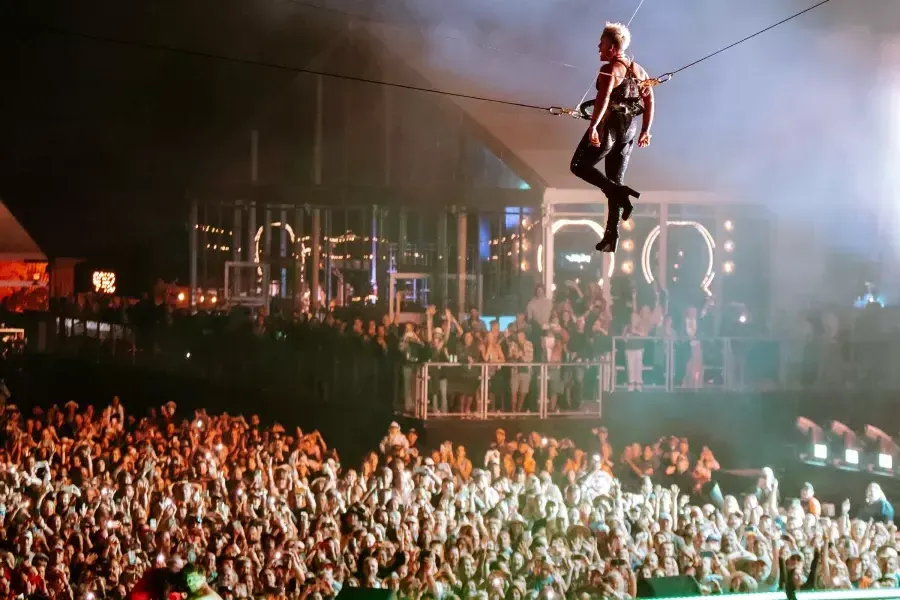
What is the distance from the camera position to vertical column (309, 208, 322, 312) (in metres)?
10.2

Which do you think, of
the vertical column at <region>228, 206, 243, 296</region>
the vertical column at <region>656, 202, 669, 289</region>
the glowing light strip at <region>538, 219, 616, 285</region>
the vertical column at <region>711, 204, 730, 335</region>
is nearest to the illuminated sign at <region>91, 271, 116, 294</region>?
the vertical column at <region>228, 206, 243, 296</region>

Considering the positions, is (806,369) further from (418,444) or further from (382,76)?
(382,76)

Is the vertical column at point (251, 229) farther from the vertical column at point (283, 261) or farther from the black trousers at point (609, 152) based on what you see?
the black trousers at point (609, 152)

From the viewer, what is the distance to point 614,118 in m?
4.42

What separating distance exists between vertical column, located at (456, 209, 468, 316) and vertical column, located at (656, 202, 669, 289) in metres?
2.01

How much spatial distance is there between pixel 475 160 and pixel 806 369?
13.1 feet

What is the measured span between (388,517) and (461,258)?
3903mm

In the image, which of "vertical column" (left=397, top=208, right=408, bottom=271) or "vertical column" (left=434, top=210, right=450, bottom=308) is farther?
"vertical column" (left=397, top=208, right=408, bottom=271)

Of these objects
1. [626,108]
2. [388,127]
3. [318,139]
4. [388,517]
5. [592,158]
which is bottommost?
[388,517]

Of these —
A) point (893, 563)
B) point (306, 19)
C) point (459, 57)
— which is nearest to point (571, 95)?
point (459, 57)

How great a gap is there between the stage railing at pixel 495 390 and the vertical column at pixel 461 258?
1831 millimetres

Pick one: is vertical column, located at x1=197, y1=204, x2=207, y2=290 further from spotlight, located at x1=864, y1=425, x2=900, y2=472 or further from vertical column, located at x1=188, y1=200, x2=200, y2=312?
spotlight, located at x1=864, y1=425, x2=900, y2=472

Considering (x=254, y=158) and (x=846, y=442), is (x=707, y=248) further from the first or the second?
(x=254, y=158)

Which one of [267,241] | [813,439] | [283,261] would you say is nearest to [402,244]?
[283,261]
